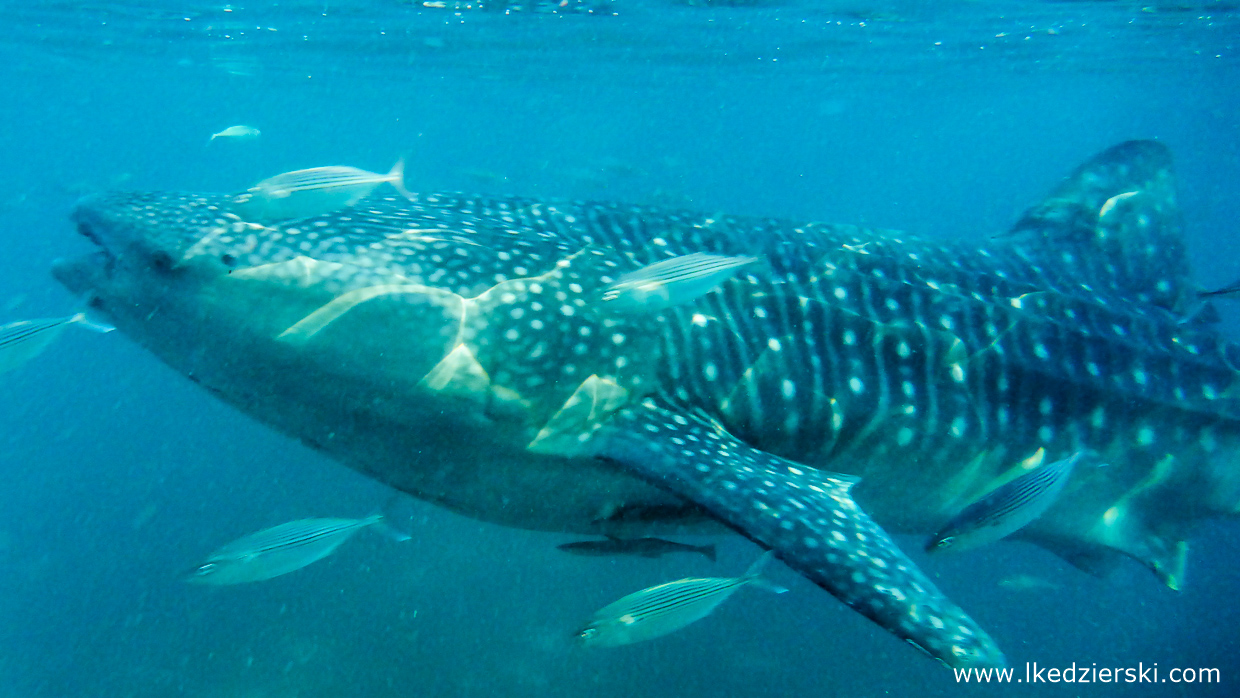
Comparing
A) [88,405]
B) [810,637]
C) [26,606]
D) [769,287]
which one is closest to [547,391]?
[769,287]

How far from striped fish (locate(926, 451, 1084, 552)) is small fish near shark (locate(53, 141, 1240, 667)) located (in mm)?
386

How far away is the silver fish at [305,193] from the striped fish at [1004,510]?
3.39m

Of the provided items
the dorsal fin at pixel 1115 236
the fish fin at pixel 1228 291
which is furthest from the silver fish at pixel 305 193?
the fish fin at pixel 1228 291

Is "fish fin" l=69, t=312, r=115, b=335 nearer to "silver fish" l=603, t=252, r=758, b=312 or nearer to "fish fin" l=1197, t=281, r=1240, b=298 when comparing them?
"silver fish" l=603, t=252, r=758, b=312

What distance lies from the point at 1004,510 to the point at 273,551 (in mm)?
3952

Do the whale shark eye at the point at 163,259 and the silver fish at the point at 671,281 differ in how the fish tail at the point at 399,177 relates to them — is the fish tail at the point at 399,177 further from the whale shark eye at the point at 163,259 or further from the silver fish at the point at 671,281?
the silver fish at the point at 671,281

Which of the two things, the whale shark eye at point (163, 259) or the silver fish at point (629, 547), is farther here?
the silver fish at point (629, 547)

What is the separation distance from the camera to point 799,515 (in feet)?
9.07

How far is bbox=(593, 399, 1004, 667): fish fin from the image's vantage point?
98.2 inches

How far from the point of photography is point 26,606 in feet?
33.4

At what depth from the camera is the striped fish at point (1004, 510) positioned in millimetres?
3334

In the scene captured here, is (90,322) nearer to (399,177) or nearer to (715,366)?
(399,177)

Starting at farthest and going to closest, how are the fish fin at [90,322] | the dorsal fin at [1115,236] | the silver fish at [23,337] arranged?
1. the dorsal fin at [1115,236]
2. the silver fish at [23,337]
3. the fish fin at [90,322]

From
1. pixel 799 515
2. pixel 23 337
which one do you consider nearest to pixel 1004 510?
pixel 799 515
